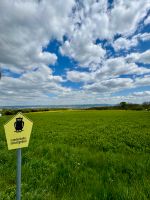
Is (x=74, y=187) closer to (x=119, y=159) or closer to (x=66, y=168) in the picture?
(x=66, y=168)

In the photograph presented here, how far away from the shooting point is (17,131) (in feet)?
10.7

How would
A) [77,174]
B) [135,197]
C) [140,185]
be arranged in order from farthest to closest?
[77,174], [140,185], [135,197]

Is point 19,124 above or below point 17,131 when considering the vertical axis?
above

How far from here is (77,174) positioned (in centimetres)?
602

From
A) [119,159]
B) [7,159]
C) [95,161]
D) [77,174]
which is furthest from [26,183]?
[119,159]

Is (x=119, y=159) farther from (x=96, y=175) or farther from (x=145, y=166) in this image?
(x=96, y=175)

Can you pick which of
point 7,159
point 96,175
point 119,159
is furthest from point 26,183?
point 119,159

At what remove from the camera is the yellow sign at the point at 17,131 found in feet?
10.4

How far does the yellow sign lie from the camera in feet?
10.4

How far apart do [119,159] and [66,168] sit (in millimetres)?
2395

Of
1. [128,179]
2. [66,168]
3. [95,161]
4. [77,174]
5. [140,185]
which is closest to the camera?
[140,185]

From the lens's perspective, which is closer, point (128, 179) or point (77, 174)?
point (128, 179)

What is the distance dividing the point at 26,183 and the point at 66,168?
1.66 m

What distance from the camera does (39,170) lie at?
6340 millimetres
